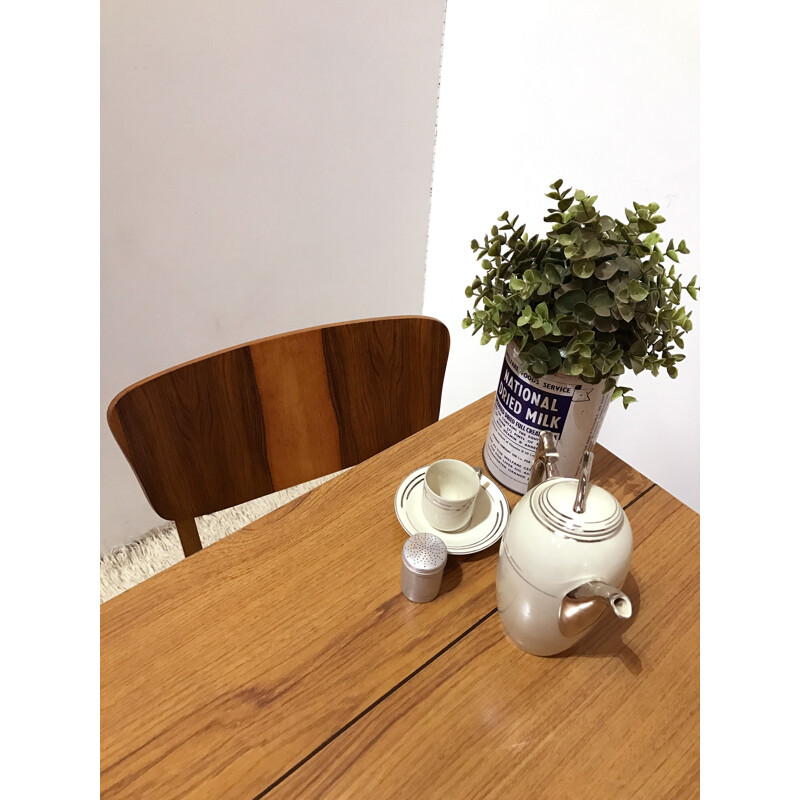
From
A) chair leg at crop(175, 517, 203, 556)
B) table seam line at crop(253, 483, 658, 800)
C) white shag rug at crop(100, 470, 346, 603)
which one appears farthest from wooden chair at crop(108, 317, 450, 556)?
white shag rug at crop(100, 470, 346, 603)

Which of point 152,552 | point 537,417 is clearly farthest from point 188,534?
point 152,552

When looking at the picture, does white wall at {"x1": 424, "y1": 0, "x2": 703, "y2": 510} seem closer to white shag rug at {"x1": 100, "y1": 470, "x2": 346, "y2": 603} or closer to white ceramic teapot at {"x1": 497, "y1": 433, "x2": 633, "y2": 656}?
white ceramic teapot at {"x1": 497, "y1": 433, "x2": 633, "y2": 656}

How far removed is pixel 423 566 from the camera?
61 cm

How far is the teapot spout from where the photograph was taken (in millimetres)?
488

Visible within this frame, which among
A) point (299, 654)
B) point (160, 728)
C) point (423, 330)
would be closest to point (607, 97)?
point (423, 330)

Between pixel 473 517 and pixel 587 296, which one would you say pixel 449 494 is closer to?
pixel 473 517

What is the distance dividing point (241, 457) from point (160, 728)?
1.28 feet

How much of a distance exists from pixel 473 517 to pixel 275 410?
1.03 feet

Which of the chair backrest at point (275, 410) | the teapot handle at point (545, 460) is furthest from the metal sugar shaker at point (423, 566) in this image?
the chair backrest at point (275, 410)

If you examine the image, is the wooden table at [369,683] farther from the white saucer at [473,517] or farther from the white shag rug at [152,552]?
the white shag rug at [152,552]

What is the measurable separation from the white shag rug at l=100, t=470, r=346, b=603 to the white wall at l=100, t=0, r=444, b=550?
6 cm

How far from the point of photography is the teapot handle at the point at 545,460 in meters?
0.61

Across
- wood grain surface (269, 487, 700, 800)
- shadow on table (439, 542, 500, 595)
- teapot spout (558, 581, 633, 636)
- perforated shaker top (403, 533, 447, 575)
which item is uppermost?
teapot spout (558, 581, 633, 636)

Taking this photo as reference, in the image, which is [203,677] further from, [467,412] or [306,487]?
[306,487]
